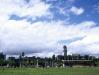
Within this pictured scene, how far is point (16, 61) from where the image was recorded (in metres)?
198

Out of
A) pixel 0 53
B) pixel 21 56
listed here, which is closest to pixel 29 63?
pixel 21 56

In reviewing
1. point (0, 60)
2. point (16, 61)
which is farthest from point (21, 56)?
point (0, 60)

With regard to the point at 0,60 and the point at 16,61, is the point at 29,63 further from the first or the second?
the point at 0,60

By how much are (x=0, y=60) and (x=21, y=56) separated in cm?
2490

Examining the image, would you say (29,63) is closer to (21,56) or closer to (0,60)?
(21,56)

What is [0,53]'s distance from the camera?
633 ft

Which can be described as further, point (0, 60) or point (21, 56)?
point (21, 56)

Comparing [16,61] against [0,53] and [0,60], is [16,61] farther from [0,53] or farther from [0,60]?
[0,60]

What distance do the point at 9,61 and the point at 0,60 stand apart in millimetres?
14434

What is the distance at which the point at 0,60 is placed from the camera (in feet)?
573

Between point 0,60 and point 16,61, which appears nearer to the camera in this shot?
point 0,60

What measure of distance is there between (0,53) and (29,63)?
21.6 m

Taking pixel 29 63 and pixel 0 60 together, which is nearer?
pixel 0 60

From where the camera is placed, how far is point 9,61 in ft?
618
